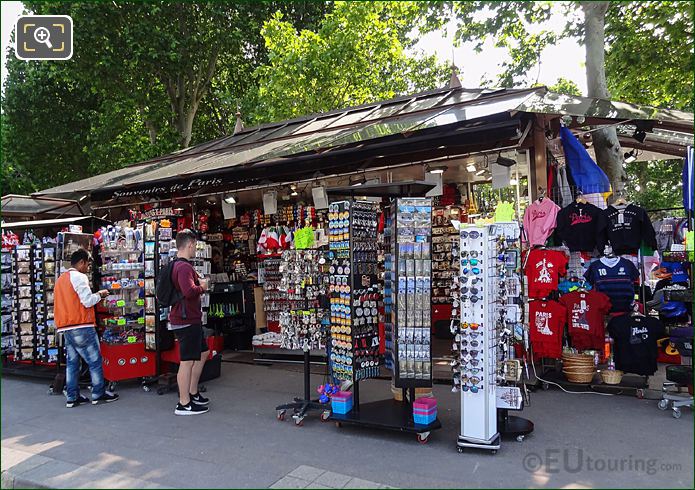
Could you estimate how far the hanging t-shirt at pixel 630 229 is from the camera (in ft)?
18.3

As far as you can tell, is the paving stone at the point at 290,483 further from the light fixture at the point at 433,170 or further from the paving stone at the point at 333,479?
the light fixture at the point at 433,170

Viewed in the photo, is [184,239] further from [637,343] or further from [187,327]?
[637,343]

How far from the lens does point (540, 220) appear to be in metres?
5.93

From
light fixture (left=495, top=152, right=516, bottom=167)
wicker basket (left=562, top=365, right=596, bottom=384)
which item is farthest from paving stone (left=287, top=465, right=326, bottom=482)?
light fixture (left=495, top=152, right=516, bottom=167)

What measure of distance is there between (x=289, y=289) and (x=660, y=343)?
4.46m

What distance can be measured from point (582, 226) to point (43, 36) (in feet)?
22.2

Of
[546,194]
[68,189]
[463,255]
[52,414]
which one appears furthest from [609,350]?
[68,189]

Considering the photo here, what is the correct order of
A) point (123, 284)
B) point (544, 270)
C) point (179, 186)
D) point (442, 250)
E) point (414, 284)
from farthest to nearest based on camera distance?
point (442, 250), point (179, 186), point (123, 284), point (544, 270), point (414, 284)

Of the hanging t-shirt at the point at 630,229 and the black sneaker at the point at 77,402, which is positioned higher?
the hanging t-shirt at the point at 630,229

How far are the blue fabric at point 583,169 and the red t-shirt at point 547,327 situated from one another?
5.18ft

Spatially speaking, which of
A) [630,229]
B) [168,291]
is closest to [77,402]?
[168,291]

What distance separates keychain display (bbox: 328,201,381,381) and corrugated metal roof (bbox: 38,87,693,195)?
160 cm

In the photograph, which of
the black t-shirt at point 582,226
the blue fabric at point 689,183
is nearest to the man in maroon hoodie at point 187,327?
the black t-shirt at point 582,226

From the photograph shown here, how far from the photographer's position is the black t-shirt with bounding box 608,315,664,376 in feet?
17.1
